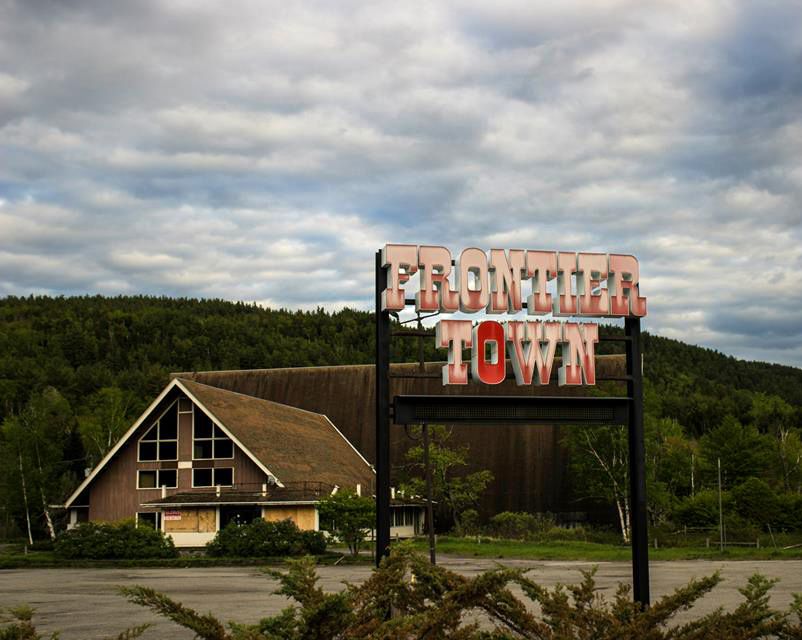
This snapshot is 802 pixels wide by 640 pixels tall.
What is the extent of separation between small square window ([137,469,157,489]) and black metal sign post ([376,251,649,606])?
38384 mm

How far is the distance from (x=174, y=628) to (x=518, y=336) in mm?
8229

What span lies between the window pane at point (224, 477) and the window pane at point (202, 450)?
3.18 ft

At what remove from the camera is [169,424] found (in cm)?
5262

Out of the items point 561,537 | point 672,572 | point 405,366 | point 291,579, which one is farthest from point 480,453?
point 291,579

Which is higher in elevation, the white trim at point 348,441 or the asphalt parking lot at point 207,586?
the white trim at point 348,441

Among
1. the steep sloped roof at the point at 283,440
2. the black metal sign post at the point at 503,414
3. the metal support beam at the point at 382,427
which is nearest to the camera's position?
the metal support beam at the point at 382,427

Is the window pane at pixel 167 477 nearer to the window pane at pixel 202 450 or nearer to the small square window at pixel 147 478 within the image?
A: the small square window at pixel 147 478

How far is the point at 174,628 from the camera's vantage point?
17.9m

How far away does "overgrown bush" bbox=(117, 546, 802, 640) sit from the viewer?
818cm

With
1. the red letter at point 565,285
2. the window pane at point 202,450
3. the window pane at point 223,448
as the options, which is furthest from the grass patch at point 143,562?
the red letter at point 565,285

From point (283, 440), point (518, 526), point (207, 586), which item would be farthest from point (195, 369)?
point (207, 586)

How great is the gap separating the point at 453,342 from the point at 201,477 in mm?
36920

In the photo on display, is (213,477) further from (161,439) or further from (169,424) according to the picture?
(169,424)

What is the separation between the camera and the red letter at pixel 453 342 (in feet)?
55.1
